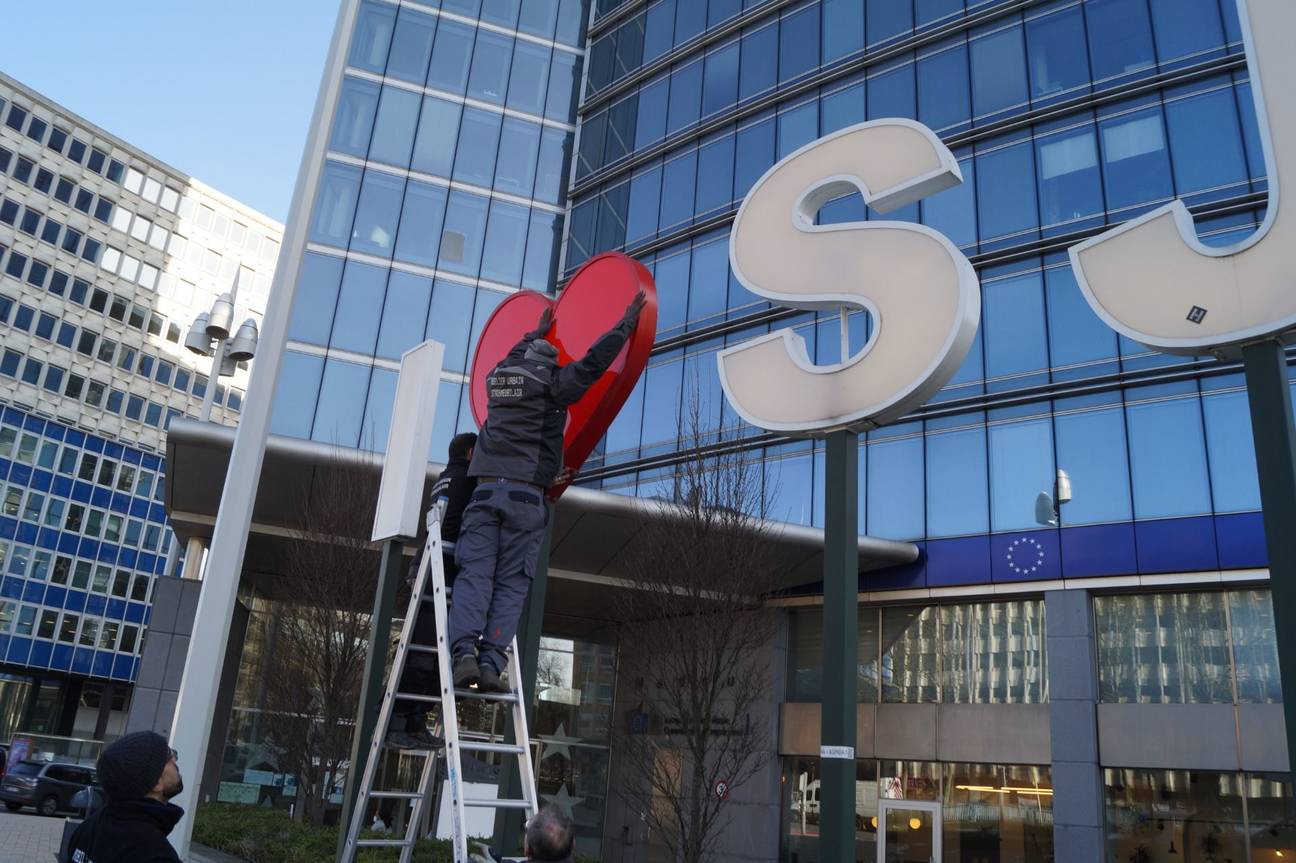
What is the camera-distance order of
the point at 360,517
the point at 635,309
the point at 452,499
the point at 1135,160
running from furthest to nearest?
the point at 1135,160
the point at 360,517
the point at 452,499
the point at 635,309

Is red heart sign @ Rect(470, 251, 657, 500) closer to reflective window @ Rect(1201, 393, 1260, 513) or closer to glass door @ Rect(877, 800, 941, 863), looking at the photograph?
reflective window @ Rect(1201, 393, 1260, 513)

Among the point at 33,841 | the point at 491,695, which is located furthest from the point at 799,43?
the point at 491,695

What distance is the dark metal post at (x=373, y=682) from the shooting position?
295 inches

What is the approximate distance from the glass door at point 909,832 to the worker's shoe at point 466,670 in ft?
59.0

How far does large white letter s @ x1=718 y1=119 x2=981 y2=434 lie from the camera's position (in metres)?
6.13

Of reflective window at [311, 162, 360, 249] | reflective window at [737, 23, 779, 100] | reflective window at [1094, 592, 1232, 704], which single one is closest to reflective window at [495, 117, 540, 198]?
reflective window at [311, 162, 360, 249]

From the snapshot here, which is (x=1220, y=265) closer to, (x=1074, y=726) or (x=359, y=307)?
(x=1074, y=726)

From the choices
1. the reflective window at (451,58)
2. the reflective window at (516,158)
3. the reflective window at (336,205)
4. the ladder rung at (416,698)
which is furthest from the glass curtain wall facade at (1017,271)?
the ladder rung at (416,698)

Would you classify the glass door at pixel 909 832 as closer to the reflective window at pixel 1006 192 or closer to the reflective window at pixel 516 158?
the reflective window at pixel 1006 192

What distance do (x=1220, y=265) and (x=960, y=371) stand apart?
18485 mm

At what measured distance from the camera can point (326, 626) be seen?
19.0m

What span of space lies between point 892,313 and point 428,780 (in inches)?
186

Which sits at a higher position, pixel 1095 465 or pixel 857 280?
pixel 1095 465

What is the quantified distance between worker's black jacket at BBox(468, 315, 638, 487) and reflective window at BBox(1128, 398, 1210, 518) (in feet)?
55.5
